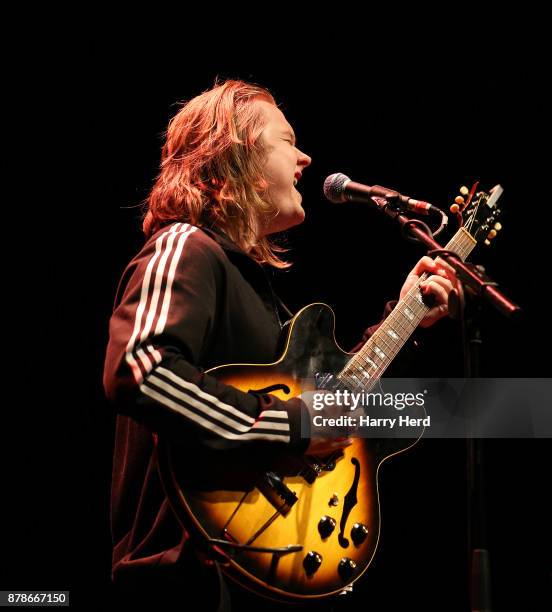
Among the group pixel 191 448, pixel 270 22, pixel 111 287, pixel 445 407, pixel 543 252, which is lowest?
pixel 191 448

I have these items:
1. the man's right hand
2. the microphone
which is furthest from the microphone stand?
the man's right hand

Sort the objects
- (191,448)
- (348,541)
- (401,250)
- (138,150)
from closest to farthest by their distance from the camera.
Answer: (191,448)
(348,541)
(138,150)
(401,250)

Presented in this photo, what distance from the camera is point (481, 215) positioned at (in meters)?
2.52

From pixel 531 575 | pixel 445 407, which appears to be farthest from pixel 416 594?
pixel 445 407

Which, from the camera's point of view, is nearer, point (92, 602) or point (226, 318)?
point (226, 318)

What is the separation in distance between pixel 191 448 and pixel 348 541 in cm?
55

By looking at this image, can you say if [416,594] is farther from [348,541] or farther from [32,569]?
[32,569]

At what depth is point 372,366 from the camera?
2170 mm

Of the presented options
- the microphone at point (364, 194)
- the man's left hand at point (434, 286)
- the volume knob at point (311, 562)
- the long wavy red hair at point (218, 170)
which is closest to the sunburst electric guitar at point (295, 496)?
the volume knob at point (311, 562)

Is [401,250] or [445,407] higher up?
[401,250]

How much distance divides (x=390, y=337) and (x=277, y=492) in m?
0.68

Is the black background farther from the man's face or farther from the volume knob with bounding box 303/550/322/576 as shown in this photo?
the volume knob with bounding box 303/550/322/576

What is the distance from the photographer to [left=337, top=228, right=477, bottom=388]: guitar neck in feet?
6.95

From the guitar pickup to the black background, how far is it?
1.01m
